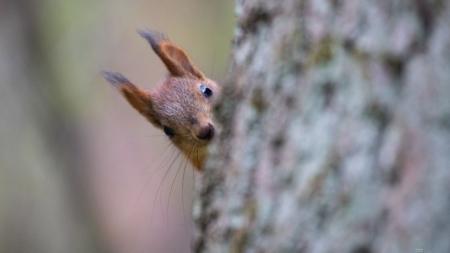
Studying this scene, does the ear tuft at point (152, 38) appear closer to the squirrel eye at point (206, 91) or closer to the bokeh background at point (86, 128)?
the squirrel eye at point (206, 91)

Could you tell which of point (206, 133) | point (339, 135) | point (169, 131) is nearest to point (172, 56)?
point (169, 131)

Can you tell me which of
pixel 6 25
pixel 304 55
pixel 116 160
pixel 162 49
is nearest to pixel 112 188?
pixel 116 160

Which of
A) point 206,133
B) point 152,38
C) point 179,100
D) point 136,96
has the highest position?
point 152,38

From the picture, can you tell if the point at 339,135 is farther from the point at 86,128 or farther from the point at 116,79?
the point at 86,128

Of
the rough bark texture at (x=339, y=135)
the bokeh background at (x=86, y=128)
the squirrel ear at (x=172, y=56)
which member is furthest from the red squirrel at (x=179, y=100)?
the bokeh background at (x=86, y=128)

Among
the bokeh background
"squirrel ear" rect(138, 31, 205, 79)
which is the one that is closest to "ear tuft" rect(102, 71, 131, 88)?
"squirrel ear" rect(138, 31, 205, 79)

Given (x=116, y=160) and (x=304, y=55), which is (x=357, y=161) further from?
(x=116, y=160)

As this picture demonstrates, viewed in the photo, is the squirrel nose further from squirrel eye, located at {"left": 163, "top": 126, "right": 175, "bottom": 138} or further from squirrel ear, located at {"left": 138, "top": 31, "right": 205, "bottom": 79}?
squirrel ear, located at {"left": 138, "top": 31, "right": 205, "bottom": 79}
